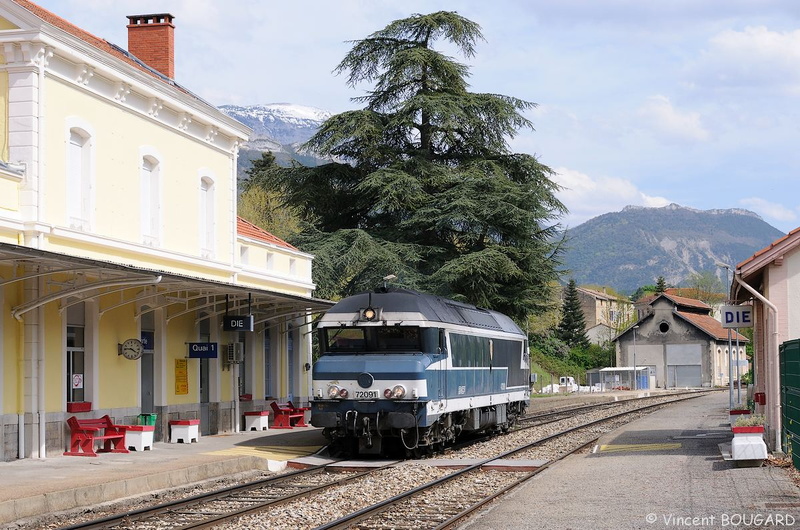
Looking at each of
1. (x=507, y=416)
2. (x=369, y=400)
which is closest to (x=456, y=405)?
(x=369, y=400)

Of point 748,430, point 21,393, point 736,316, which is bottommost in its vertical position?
point 748,430

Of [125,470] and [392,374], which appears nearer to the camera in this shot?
[125,470]

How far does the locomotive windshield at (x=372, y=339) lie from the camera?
19969 mm

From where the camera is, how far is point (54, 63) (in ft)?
62.7

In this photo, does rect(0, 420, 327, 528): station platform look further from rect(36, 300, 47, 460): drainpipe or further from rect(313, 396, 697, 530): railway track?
rect(313, 396, 697, 530): railway track

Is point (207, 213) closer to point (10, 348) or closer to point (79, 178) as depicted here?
point (79, 178)

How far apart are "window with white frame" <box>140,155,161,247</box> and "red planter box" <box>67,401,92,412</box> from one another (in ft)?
13.3

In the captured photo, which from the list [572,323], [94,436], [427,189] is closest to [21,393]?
[94,436]

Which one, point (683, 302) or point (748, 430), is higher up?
point (683, 302)

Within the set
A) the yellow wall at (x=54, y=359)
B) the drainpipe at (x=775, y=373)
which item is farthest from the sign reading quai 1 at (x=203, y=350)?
the drainpipe at (x=775, y=373)

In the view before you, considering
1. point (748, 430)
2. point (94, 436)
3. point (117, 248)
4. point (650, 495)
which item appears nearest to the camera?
point (650, 495)

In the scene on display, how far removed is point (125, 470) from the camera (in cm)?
1595

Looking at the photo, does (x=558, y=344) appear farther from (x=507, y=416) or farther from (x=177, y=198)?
(x=177, y=198)

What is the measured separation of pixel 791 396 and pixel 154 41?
18.9 m
